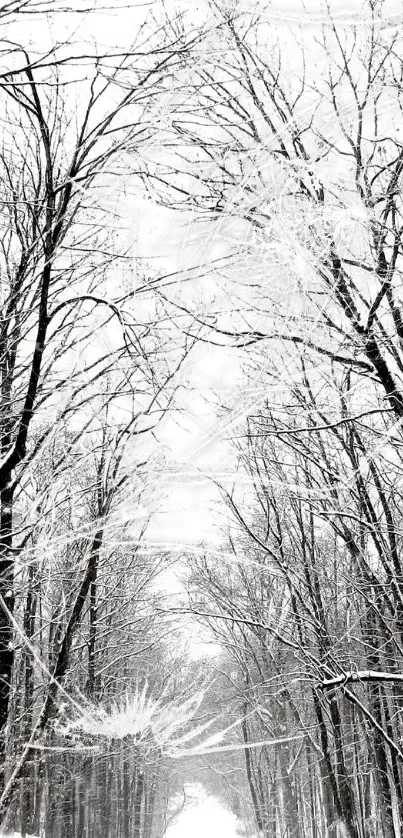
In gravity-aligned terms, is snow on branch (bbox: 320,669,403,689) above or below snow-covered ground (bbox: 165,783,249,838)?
above

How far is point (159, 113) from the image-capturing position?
3156 mm

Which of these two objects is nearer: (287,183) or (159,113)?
(159,113)

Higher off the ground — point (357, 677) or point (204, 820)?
point (357, 677)

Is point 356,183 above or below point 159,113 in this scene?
above

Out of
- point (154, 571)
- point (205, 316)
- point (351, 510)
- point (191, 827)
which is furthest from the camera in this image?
point (191, 827)

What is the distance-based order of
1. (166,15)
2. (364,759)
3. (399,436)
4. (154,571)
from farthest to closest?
1. (364,759)
2. (154,571)
3. (399,436)
4. (166,15)

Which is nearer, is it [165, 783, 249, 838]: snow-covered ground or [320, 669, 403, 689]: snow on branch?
[320, 669, 403, 689]: snow on branch

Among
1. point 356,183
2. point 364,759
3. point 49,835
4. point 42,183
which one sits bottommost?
point 49,835

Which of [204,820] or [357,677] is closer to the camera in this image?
[357,677]

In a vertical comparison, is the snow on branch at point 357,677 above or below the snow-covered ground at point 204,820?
above

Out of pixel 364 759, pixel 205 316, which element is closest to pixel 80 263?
pixel 205 316

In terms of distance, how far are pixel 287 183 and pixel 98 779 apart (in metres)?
20.5

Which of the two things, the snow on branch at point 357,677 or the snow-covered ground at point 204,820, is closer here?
the snow on branch at point 357,677

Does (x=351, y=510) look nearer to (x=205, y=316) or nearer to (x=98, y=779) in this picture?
(x=205, y=316)
